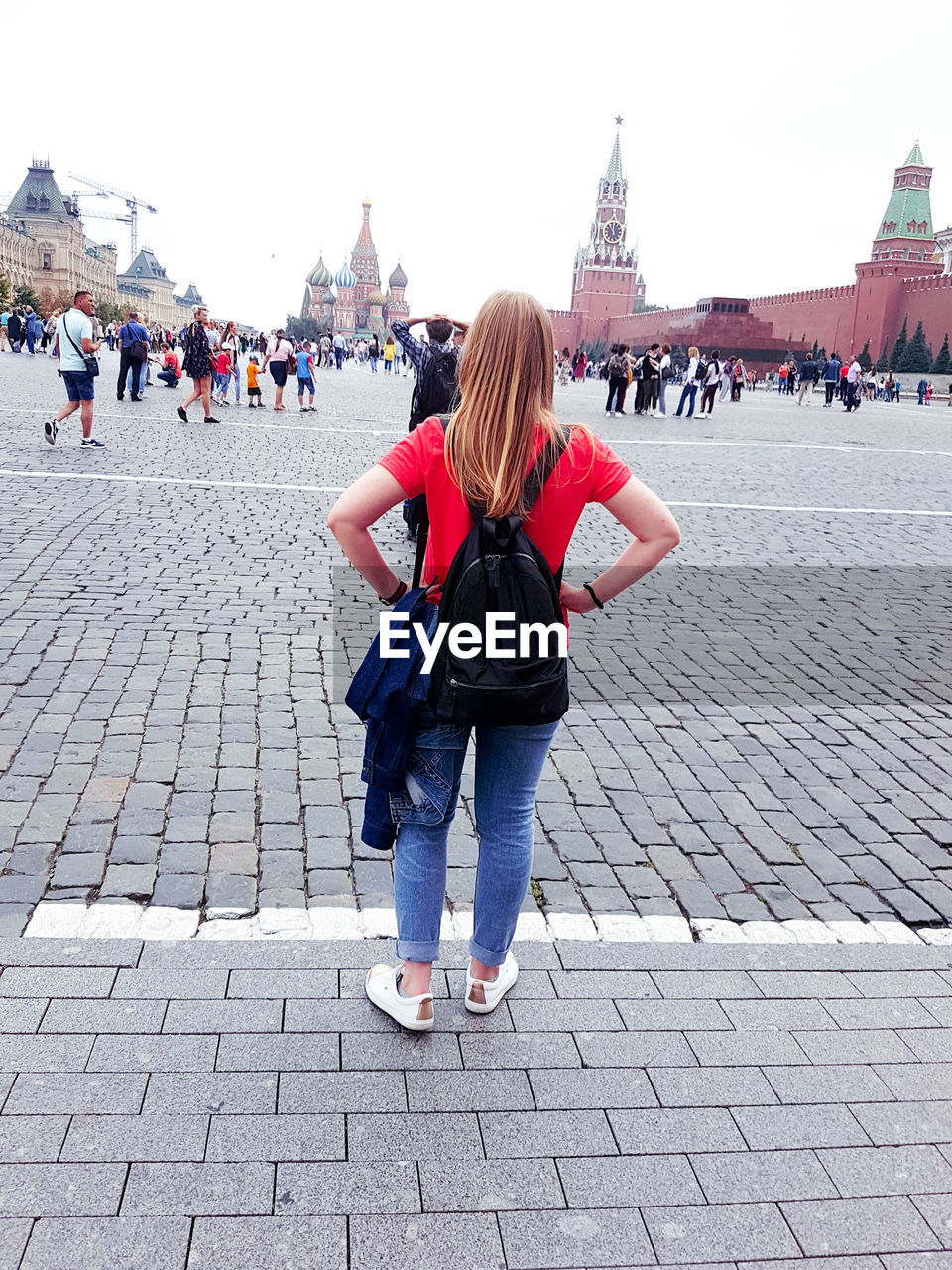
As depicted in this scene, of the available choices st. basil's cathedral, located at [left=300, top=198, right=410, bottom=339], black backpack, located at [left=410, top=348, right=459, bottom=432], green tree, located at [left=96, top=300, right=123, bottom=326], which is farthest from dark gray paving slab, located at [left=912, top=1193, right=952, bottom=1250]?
st. basil's cathedral, located at [left=300, top=198, right=410, bottom=339]

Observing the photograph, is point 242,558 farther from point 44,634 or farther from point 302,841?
point 302,841

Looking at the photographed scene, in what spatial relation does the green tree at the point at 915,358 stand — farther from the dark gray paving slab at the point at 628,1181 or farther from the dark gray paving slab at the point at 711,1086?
the dark gray paving slab at the point at 628,1181

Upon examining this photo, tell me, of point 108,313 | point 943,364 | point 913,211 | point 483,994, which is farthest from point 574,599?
point 108,313

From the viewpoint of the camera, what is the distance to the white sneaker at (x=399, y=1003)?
262 centimetres

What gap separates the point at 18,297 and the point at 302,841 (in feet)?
284

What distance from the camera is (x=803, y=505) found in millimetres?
11344

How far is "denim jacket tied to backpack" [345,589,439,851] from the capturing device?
233 cm

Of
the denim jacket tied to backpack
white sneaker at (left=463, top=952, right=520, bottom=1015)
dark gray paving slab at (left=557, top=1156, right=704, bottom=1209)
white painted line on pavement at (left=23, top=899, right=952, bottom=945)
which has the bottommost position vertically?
dark gray paving slab at (left=557, top=1156, right=704, bottom=1209)

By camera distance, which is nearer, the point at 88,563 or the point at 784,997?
the point at 784,997

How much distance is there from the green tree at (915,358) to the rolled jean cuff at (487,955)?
6553 cm

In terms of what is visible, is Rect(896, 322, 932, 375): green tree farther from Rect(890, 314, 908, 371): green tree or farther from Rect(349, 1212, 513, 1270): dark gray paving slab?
Rect(349, 1212, 513, 1270): dark gray paving slab

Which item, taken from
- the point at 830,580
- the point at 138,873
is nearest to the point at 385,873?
the point at 138,873

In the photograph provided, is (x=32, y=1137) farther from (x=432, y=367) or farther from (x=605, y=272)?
(x=605, y=272)

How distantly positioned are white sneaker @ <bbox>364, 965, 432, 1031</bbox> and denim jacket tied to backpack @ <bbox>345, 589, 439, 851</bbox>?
1.81 ft
